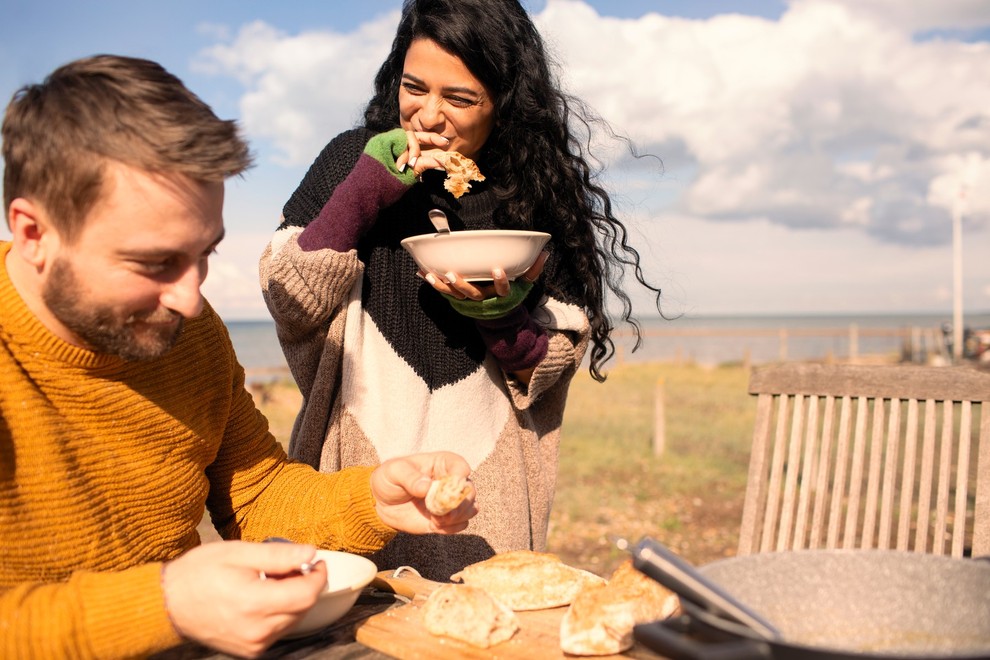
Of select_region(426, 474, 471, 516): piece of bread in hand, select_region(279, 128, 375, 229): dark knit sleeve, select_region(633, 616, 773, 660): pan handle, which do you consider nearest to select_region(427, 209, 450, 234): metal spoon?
select_region(279, 128, 375, 229): dark knit sleeve

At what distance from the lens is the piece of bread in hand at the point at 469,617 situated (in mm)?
1567

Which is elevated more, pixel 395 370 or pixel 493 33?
pixel 493 33

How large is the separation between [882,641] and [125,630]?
1.23 meters

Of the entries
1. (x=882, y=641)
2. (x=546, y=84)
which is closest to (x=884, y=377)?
(x=546, y=84)

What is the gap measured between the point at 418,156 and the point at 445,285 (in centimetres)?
42

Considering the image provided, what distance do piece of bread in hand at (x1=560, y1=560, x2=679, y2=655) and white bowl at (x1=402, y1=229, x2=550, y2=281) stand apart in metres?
0.98

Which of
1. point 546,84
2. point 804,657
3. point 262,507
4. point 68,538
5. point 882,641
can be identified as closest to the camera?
point 804,657

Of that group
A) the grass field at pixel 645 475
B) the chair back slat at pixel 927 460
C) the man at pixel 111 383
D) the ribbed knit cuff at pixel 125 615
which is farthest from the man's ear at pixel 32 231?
the grass field at pixel 645 475

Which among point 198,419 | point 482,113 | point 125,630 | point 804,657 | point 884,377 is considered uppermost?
point 482,113

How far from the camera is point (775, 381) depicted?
3066mm

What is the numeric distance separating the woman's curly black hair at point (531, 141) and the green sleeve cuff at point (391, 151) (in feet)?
1.18

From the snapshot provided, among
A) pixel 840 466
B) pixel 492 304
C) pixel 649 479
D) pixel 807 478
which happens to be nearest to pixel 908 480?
pixel 840 466

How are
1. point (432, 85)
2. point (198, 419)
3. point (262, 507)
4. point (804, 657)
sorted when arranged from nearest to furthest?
point (804, 657) → point (198, 419) → point (262, 507) → point (432, 85)

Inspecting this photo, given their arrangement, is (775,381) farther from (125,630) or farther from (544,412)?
(125,630)
